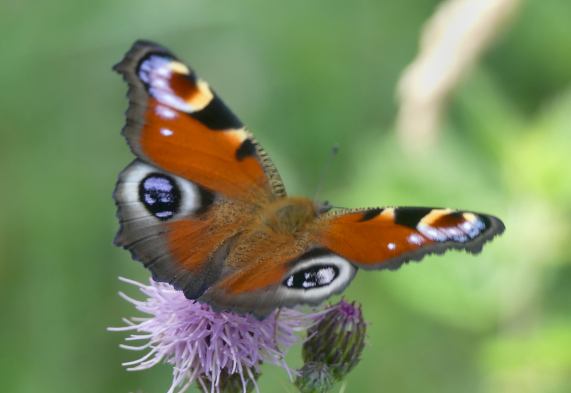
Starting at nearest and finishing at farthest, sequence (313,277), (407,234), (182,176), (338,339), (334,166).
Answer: (313,277)
(407,234)
(182,176)
(338,339)
(334,166)

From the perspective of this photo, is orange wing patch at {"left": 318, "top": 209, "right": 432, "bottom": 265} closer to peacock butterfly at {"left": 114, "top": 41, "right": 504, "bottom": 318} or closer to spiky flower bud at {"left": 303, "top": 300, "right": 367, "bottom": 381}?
peacock butterfly at {"left": 114, "top": 41, "right": 504, "bottom": 318}

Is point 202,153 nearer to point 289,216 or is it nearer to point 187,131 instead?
point 187,131

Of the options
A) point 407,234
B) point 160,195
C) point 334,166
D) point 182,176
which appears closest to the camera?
point 407,234

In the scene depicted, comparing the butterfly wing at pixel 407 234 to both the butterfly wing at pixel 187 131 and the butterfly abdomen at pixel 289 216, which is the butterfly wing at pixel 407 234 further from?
the butterfly wing at pixel 187 131

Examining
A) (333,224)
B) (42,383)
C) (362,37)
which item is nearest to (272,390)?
(42,383)

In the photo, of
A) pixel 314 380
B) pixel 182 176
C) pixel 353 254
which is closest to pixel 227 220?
→ pixel 182 176

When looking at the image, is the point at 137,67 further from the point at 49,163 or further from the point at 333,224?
the point at 49,163

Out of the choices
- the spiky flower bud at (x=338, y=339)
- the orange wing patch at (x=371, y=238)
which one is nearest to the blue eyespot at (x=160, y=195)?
the orange wing patch at (x=371, y=238)
